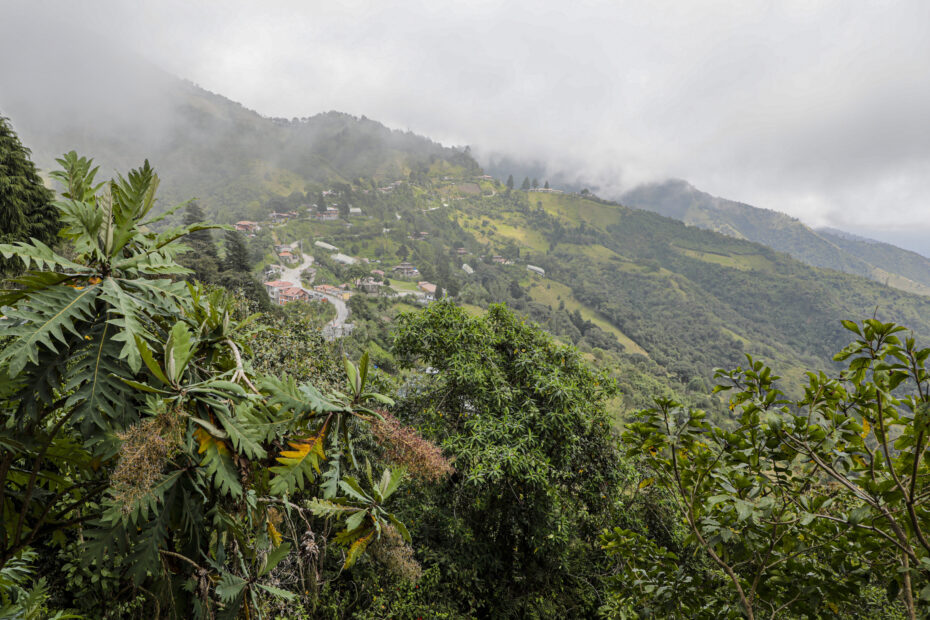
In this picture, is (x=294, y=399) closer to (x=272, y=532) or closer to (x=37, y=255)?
(x=272, y=532)

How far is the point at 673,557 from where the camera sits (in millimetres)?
2693

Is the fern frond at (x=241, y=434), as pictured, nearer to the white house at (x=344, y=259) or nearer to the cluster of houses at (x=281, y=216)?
the white house at (x=344, y=259)

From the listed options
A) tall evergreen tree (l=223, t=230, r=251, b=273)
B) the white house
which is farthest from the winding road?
tall evergreen tree (l=223, t=230, r=251, b=273)

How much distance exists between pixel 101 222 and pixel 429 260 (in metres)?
109

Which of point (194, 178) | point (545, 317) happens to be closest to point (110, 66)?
point (194, 178)

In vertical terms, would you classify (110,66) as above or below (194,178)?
above

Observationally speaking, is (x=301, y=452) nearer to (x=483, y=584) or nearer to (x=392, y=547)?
(x=392, y=547)

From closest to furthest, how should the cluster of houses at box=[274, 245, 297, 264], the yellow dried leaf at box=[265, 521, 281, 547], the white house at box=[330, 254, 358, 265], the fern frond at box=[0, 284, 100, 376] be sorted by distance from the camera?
the fern frond at box=[0, 284, 100, 376]
the yellow dried leaf at box=[265, 521, 281, 547]
the cluster of houses at box=[274, 245, 297, 264]
the white house at box=[330, 254, 358, 265]

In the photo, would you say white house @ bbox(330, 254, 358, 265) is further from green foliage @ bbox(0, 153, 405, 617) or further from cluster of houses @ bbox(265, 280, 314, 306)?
green foliage @ bbox(0, 153, 405, 617)

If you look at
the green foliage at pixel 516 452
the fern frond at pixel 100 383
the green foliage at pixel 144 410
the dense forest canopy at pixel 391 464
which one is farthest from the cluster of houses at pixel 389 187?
the fern frond at pixel 100 383

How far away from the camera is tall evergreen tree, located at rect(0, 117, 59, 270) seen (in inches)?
464

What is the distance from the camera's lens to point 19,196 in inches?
487

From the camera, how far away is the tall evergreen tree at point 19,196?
11773mm

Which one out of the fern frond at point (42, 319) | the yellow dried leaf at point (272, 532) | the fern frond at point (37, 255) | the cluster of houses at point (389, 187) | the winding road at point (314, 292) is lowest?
the winding road at point (314, 292)
